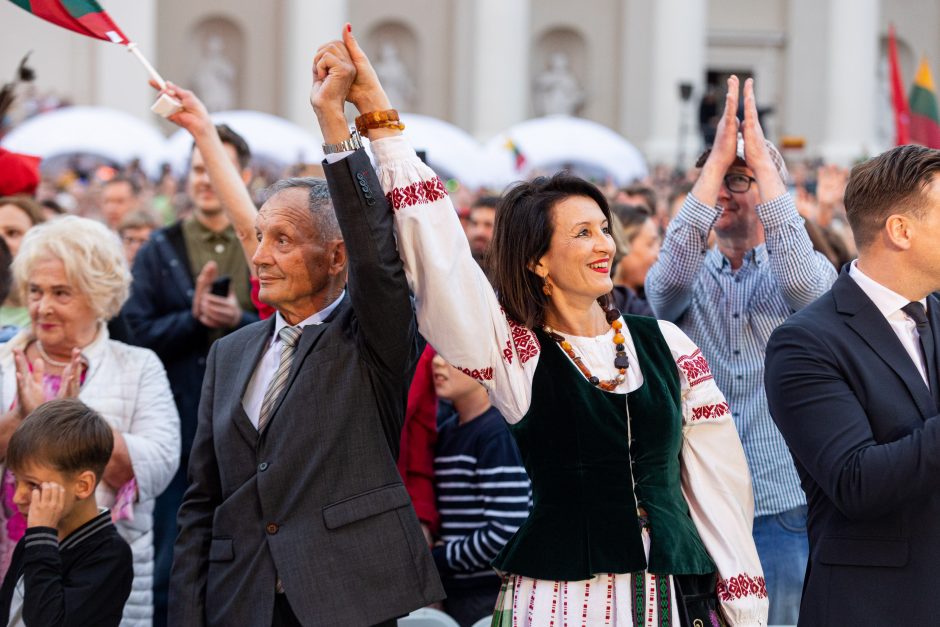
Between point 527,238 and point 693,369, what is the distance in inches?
21.1

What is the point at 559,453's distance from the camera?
130 inches

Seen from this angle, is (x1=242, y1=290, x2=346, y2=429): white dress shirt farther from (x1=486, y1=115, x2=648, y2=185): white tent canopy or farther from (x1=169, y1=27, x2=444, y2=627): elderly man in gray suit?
(x1=486, y1=115, x2=648, y2=185): white tent canopy

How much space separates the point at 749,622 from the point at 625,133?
29.8 meters

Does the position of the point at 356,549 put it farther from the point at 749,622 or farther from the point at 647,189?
the point at 647,189

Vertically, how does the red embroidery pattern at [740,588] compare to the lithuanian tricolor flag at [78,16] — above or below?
below

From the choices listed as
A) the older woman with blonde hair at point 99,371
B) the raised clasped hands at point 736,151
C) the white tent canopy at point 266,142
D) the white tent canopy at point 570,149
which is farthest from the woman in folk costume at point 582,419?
the white tent canopy at point 570,149

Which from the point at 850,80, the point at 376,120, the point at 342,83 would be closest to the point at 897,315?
the point at 376,120

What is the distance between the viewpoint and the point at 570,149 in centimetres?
1980

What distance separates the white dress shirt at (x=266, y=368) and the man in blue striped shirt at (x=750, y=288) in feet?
4.35

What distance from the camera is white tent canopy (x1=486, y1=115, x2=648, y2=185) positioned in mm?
19422

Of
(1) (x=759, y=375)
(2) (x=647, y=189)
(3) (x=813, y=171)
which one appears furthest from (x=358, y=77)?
(3) (x=813, y=171)

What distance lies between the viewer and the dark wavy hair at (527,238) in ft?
11.3

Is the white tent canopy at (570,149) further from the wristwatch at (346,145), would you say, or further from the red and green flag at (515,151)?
the wristwatch at (346,145)

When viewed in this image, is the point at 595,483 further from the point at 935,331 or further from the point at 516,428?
the point at 935,331
